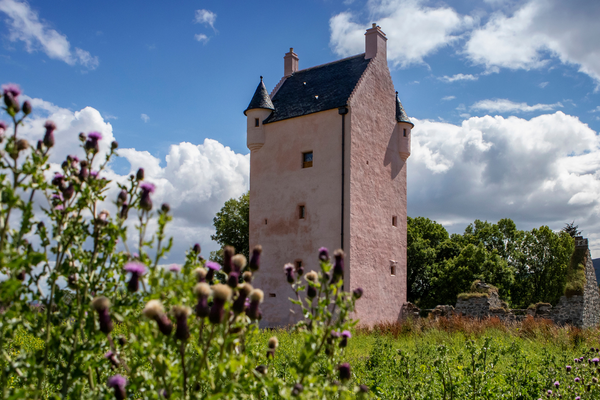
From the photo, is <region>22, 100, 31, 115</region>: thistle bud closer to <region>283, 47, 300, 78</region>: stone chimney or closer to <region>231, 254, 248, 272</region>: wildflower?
<region>231, 254, 248, 272</region>: wildflower

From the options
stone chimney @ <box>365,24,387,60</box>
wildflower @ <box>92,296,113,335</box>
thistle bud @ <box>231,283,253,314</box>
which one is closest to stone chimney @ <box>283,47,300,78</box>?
stone chimney @ <box>365,24,387,60</box>

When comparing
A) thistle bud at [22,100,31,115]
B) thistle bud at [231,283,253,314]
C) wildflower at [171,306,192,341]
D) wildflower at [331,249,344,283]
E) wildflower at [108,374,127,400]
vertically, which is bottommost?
wildflower at [108,374,127,400]

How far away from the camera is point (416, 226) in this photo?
36.9m

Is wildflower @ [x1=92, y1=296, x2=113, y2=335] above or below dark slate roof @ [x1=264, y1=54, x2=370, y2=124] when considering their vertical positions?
below

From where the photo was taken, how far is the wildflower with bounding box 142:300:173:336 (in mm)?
1772

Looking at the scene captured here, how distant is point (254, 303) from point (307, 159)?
1704 centimetres

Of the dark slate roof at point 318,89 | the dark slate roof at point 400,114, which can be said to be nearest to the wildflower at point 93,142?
the dark slate roof at point 318,89

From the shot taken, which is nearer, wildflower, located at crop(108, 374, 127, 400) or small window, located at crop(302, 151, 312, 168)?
wildflower, located at crop(108, 374, 127, 400)

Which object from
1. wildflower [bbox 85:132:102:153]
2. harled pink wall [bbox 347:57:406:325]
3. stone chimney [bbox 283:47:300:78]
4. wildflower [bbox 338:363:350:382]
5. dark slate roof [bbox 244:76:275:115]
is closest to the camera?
wildflower [bbox 338:363:350:382]

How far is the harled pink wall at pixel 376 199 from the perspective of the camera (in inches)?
707

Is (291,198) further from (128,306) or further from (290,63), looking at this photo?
(128,306)

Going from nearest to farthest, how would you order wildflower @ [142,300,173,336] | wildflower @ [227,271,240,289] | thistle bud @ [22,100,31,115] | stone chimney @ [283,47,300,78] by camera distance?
wildflower @ [142,300,173,336]
wildflower @ [227,271,240,289]
thistle bud @ [22,100,31,115]
stone chimney @ [283,47,300,78]

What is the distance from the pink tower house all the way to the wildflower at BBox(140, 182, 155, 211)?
14401mm

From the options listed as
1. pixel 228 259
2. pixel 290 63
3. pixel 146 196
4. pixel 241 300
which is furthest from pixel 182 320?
pixel 290 63
